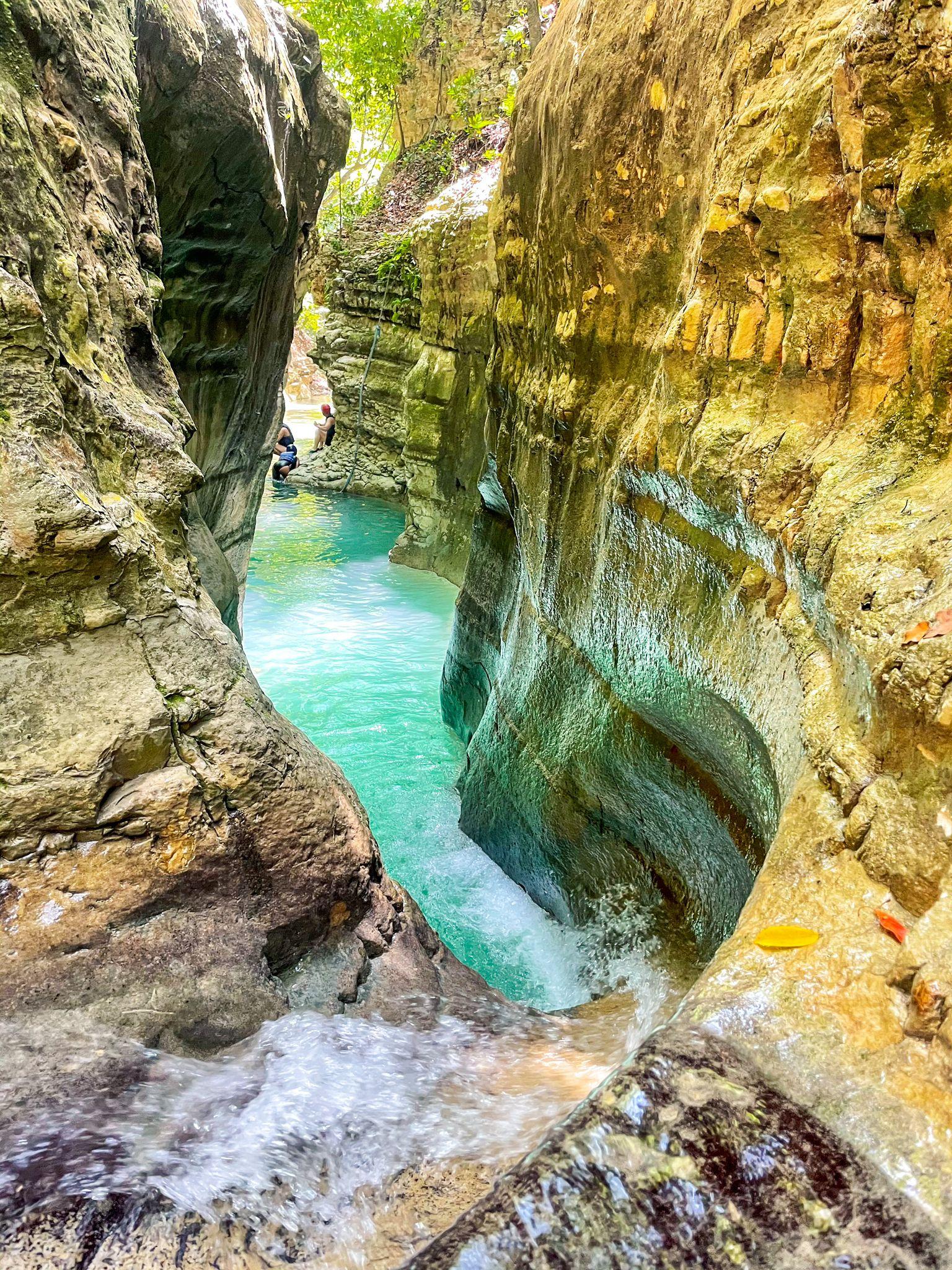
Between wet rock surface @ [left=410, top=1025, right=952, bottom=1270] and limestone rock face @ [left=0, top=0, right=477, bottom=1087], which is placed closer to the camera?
wet rock surface @ [left=410, top=1025, right=952, bottom=1270]

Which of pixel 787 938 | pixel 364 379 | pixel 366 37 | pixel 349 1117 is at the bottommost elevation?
pixel 349 1117

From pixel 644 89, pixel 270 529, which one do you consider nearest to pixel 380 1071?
pixel 644 89

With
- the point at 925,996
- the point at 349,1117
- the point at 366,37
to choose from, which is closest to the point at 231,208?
the point at 349,1117

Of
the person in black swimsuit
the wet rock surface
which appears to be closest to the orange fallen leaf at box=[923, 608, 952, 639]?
the wet rock surface

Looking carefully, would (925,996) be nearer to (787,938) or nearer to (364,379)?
(787,938)

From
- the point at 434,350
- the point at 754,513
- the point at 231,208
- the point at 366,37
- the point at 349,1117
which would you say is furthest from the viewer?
the point at 366,37

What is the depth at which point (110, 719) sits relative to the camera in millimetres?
2295

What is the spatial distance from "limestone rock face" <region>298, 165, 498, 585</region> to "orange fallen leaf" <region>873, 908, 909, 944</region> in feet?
26.3

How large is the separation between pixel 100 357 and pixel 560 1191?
2.81 meters

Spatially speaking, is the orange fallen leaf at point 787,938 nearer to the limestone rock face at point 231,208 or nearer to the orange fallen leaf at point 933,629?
the orange fallen leaf at point 933,629

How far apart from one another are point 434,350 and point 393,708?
584 centimetres

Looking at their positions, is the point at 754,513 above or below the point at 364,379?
below

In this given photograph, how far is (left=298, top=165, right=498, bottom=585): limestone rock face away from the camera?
1058 cm

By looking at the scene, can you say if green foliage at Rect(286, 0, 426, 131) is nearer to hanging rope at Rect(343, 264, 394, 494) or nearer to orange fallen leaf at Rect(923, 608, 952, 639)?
hanging rope at Rect(343, 264, 394, 494)
